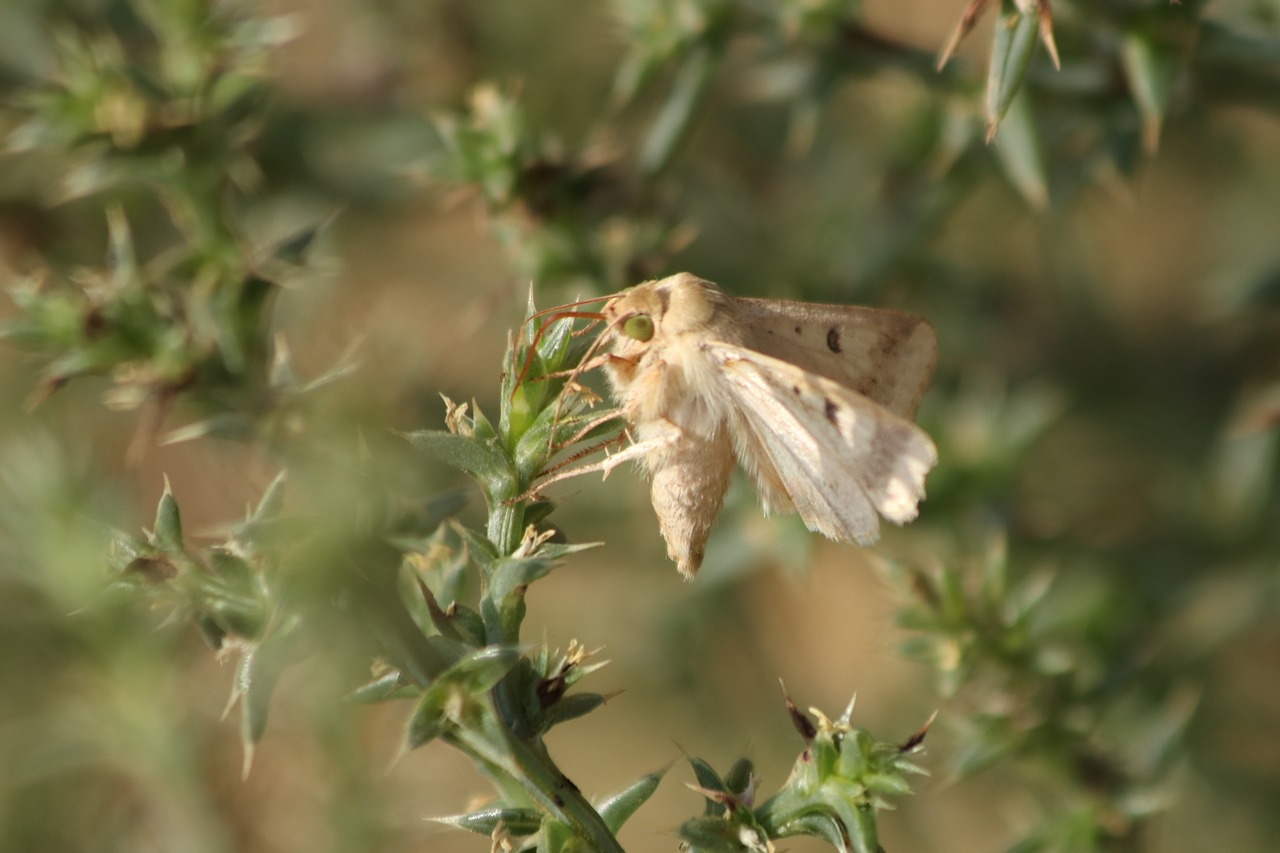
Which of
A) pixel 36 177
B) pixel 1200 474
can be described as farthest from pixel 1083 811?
pixel 36 177

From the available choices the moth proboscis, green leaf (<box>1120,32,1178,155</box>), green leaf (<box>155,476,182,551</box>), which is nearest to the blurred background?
green leaf (<box>1120,32,1178,155</box>)

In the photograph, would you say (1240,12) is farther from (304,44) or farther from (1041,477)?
(304,44)

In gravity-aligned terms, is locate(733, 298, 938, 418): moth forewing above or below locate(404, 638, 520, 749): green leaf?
above

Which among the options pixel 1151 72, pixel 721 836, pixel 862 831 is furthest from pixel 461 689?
pixel 1151 72

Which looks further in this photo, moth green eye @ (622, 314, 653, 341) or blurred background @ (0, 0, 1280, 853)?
blurred background @ (0, 0, 1280, 853)

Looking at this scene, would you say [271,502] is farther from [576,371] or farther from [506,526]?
[576,371]

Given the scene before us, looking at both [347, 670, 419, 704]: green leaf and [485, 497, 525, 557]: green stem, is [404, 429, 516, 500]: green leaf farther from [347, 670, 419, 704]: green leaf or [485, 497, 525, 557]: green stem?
[347, 670, 419, 704]: green leaf

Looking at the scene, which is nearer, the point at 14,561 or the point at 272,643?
the point at 272,643
